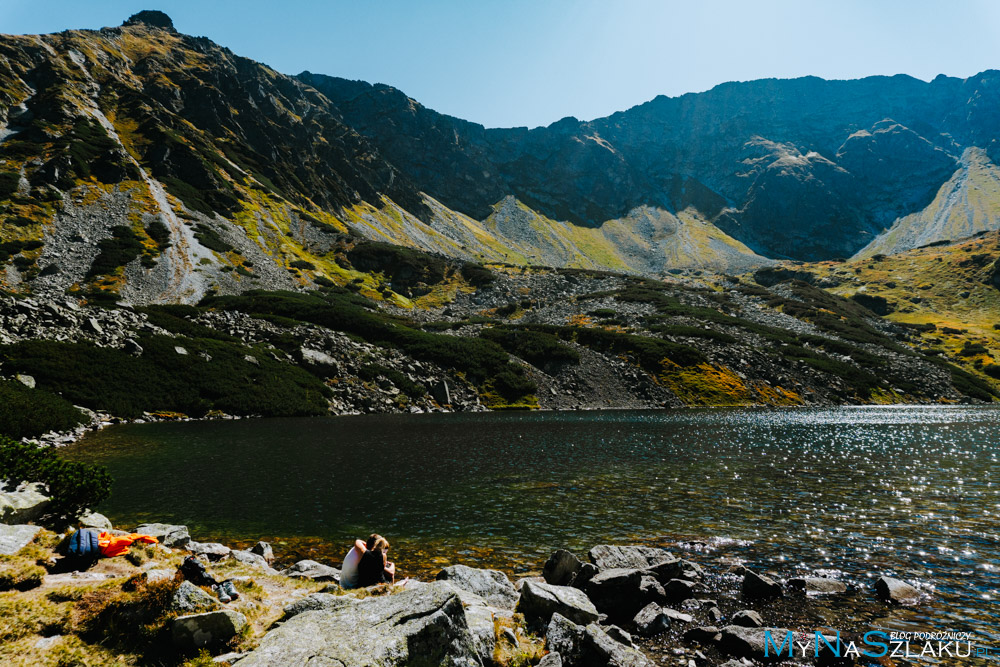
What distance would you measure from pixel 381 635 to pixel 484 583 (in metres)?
5.98

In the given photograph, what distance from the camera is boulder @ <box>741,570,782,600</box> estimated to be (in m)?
13.9


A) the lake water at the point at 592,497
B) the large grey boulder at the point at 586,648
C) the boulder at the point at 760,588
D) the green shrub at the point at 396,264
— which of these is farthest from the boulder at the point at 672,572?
the green shrub at the point at 396,264

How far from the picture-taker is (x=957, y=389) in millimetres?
115875

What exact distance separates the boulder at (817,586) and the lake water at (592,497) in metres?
0.81

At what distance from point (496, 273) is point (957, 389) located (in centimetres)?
13145

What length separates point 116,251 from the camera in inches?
3967

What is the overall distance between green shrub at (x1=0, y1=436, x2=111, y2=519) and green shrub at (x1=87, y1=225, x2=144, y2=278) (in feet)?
333

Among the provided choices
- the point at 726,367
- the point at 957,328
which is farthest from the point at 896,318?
the point at 726,367

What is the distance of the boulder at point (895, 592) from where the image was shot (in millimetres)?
13273

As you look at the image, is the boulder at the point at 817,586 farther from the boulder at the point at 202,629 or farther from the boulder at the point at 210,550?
the boulder at the point at 210,550

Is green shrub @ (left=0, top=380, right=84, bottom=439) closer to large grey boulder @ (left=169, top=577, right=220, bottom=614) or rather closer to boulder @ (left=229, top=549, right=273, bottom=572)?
boulder @ (left=229, top=549, right=273, bottom=572)

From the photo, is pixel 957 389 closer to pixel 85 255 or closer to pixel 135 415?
pixel 135 415

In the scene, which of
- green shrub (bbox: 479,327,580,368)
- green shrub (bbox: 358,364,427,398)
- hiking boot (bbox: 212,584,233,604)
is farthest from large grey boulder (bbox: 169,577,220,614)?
green shrub (bbox: 479,327,580,368)

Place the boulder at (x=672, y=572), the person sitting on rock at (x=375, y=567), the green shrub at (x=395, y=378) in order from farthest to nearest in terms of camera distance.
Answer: the green shrub at (x=395, y=378) < the boulder at (x=672, y=572) < the person sitting on rock at (x=375, y=567)
